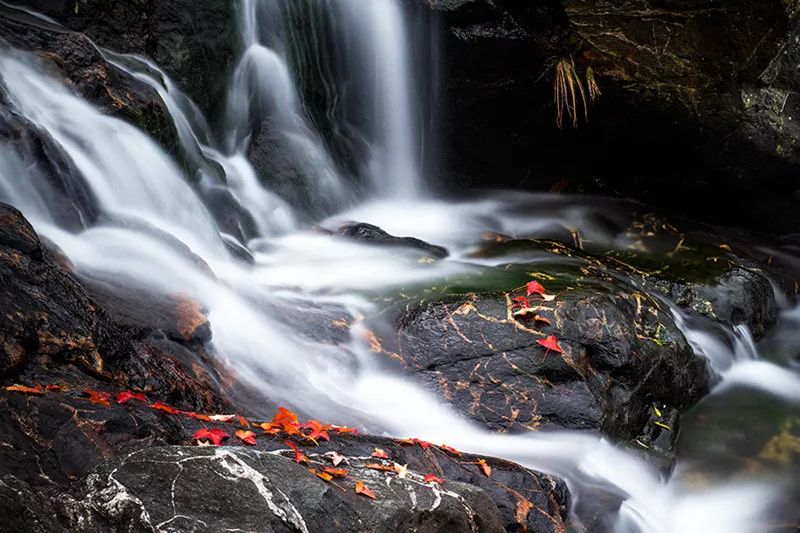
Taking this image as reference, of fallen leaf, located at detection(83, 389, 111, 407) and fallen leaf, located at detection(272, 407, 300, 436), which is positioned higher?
fallen leaf, located at detection(272, 407, 300, 436)

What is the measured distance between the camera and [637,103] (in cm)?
952

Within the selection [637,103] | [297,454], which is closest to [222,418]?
[297,454]

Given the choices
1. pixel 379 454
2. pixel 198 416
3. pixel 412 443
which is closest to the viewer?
pixel 198 416

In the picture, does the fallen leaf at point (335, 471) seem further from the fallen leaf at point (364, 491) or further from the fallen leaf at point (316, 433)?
the fallen leaf at point (316, 433)

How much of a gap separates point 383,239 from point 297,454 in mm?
4637

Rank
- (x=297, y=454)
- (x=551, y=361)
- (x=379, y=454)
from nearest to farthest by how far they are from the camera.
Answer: (x=297, y=454), (x=379, y=454), (x=551, y=361)

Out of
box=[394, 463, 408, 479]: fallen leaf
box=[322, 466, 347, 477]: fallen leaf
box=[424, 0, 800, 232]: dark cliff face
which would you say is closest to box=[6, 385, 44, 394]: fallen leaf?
box=[322, 466, 347, 477]: fallen leaf

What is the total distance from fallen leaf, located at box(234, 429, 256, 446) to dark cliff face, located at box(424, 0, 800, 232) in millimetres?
7156

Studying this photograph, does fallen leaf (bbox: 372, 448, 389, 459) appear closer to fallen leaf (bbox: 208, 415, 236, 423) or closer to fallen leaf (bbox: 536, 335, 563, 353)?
fallen leaf (bbox: 208, 415, 236, 423)

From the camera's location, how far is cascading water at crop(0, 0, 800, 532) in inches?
202

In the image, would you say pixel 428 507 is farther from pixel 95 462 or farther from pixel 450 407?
pixel 450 407

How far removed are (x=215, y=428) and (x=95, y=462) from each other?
0.77 meters

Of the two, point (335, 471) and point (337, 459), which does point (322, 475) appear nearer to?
point (335, 471)

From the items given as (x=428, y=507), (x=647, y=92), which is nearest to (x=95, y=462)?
(x=428, y=507)
